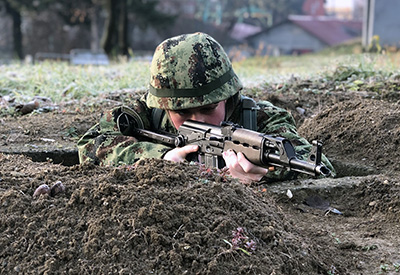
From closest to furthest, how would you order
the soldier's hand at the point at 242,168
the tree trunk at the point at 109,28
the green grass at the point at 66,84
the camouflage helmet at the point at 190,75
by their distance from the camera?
the soldier's hand at the point at 242,168 < the camouflage helmet at the point at 190,75 < the green grass at the point at 66,84 < the tree trunk at the point at 109,28

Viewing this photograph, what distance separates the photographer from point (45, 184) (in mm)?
2100

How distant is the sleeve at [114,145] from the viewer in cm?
308

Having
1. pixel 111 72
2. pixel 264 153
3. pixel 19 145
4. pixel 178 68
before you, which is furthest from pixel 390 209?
pixel 111 72

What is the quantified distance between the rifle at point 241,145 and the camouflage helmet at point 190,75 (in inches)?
6.4

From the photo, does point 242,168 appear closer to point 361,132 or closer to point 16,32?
point 361,132

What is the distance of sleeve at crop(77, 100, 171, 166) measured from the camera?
3080 millimetres

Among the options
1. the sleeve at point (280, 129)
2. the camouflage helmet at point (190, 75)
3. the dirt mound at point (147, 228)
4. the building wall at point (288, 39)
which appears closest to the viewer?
the dirt mound at point (147, 228)

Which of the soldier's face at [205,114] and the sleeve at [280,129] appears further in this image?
the sleeve at [280,129]

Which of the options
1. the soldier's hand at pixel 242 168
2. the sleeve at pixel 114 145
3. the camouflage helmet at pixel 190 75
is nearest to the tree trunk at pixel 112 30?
the sleeve at pixel 114 145

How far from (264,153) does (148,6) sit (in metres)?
21.2

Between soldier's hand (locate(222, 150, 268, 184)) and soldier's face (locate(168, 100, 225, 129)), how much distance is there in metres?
0.44

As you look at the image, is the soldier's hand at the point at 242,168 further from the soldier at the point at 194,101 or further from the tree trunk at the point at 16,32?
the tree trunk at the point at 16,32

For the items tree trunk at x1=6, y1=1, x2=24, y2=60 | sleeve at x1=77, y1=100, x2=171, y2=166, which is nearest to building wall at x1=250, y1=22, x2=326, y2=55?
tree trunk at x1=6, y1=1, x2=24, y2=60

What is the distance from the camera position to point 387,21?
20.1 m
